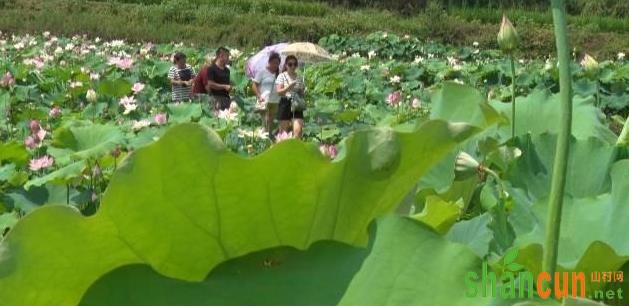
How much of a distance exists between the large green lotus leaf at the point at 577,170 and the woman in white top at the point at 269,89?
3.80m

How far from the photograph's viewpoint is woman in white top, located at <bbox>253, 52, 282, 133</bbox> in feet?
16.5

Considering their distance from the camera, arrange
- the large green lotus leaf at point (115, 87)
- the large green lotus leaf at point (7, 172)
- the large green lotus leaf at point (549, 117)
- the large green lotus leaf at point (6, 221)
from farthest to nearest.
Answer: the large green lotus leaf at point (115, 87) → the large green lotus leaf at point (7, 172) → the large green lotus leaf at point (6, 221) → the large green lotus leaf at point (549, 117)

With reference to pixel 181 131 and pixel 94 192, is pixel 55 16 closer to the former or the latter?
pixel 94 192

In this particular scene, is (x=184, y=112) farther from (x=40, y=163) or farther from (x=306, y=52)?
(x=306, y=52)

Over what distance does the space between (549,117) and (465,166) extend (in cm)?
39

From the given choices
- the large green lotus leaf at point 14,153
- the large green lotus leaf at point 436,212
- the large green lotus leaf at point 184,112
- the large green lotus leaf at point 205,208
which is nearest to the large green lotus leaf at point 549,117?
the large green lotus leaf at point 436,212

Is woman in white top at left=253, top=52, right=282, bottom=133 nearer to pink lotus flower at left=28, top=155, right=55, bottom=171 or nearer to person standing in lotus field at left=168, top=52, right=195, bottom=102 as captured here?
person standing in lotus field at left=168, top=52, right=195, bottom=102

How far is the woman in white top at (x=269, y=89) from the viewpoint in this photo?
16.5ft

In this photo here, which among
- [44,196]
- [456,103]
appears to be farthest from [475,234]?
[44,196]

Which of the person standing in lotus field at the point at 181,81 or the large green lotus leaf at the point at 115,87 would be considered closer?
the large green lotus leaf at the point at 115,87

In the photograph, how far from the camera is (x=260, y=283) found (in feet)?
1.71

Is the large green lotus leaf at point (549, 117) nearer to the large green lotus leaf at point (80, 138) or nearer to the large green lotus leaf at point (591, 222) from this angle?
the large green lotus leaf at point (591, 222)

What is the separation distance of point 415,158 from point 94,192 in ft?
4.24

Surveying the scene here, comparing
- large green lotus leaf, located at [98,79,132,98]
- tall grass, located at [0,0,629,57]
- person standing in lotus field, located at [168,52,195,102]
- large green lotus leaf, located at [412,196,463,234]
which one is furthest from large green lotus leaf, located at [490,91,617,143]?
tall grass, located at [0,0,629,57]
